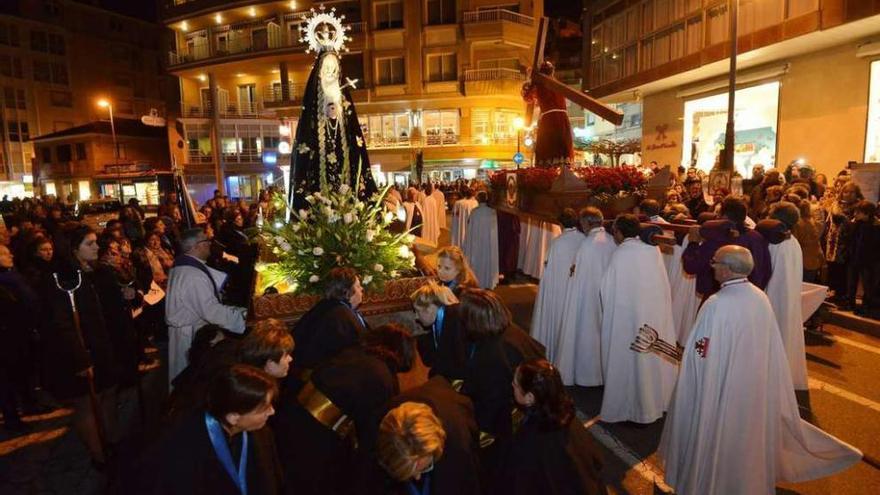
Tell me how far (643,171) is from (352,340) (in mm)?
5627

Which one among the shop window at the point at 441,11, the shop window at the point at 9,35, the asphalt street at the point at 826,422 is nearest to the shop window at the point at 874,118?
the asphalt street at the point at 826,422

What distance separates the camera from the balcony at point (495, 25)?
33750mm

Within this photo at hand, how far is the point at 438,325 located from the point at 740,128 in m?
16.1

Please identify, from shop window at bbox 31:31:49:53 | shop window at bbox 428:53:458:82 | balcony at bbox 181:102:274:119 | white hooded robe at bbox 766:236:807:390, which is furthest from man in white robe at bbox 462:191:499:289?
shop window at bbox 31:31:49:53

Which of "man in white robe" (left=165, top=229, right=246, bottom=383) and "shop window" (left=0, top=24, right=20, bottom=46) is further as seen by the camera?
"shop window" (left=0, top=24, right=20, bottom=46)

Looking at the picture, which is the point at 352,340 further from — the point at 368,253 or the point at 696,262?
the point at 696,262

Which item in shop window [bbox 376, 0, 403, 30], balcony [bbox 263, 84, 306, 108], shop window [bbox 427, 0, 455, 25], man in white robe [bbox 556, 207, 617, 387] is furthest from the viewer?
balcony [bbox 263, 84, 306, 108]

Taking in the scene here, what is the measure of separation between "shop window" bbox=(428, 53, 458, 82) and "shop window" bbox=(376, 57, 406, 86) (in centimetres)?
190

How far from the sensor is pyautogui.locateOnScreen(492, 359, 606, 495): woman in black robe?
255 cm

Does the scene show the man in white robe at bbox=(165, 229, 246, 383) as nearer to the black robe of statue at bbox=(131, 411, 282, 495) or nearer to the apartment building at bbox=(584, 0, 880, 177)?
the black robe of statue at bbox=(131, 411, 282, 495)

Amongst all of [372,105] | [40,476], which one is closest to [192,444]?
[40,476]

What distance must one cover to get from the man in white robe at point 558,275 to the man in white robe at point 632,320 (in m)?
1.27

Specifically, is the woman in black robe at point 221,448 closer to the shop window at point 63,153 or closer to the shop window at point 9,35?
the shop window at point 63,153

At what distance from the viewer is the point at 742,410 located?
3678mm
